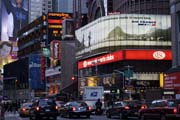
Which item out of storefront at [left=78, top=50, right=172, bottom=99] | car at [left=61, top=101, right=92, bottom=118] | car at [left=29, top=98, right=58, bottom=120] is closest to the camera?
car at [left=29, top=98, right=58, bottom=120]

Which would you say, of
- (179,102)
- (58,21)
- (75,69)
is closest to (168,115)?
(179,102)

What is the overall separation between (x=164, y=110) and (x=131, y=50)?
65.2m

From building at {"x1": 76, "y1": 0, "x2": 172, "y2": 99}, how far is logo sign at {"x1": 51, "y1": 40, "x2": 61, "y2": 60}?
64.8ft

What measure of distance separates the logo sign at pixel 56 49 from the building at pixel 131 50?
19746mm

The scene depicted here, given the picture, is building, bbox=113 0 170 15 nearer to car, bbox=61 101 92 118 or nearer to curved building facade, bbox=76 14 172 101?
curved building facade, bbox=76 14 172 101

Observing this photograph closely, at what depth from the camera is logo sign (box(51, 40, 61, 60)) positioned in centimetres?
12662

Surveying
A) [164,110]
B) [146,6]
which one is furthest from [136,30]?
[164,110]

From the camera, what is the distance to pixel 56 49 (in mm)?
128000

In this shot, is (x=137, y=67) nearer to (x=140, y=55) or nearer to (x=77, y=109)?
(x=140, y=55)

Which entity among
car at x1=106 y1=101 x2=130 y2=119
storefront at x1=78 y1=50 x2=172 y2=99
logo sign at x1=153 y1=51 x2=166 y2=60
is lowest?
car at x1=106 y1=101 x2=130 y2=119

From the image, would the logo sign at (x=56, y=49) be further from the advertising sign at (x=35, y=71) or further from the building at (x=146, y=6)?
the building at (x=146, y=6)

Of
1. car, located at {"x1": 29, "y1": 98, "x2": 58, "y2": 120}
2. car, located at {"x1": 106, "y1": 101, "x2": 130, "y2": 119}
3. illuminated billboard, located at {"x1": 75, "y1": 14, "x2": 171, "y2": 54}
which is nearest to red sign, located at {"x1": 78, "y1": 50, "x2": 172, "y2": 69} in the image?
illuminated billboard, located at {"x1": 75, "y1": 14, "x2": 171, "y2": 54}

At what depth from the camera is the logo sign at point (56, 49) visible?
127 meters

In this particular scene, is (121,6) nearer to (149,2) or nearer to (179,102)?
(149,2)
